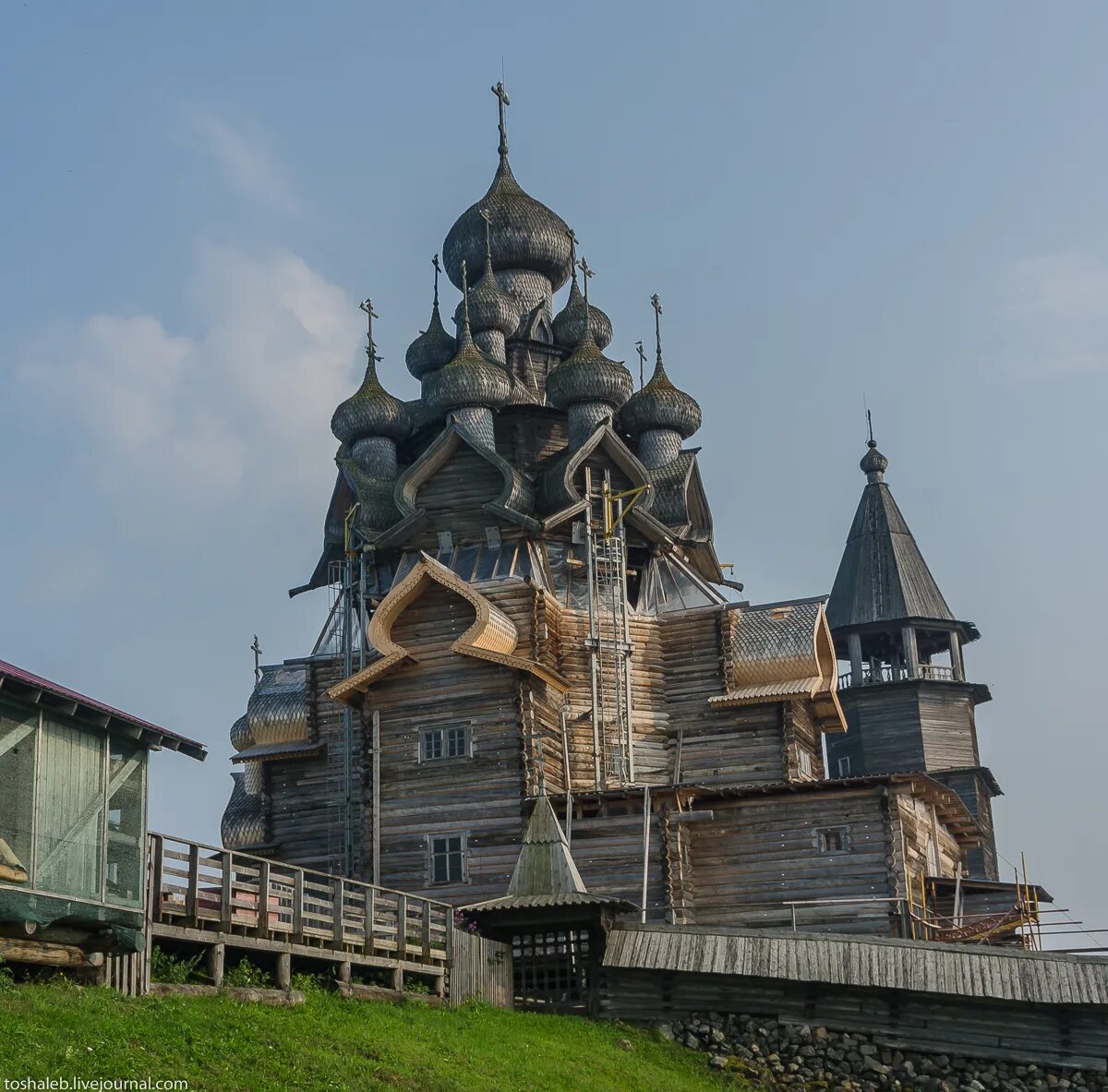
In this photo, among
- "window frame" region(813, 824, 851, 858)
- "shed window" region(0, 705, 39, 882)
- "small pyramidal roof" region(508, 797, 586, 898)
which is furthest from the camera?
"window frame" region(813, 824, 851, 858)

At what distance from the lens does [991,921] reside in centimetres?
3188

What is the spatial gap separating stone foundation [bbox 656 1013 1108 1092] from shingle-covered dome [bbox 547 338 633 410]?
18.7 meters

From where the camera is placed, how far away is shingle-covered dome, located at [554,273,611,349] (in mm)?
44438

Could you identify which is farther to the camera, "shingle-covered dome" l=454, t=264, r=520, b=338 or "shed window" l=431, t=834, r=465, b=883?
"shingle-covered dome" l=454, t=264, r=520, b=338

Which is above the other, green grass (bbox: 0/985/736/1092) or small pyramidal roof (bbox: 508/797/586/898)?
small pyramidal roof (bbox: 508/797/586/898)

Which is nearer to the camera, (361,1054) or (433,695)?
(361,1054)

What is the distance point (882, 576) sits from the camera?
53344 millimetres

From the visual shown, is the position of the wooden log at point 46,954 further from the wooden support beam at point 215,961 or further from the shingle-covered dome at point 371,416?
the shingle-covered dome at point 371,416

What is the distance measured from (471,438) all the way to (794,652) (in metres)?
8.86

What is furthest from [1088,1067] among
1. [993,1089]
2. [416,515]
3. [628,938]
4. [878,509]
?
[878,509]

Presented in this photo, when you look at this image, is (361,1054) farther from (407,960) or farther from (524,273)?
(524,273)

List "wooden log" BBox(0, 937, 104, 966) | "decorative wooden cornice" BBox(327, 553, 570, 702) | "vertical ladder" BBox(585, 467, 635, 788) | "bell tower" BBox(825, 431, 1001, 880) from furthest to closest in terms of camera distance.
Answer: "bell tower" BBox(825, 431, 1001, 880)
"vertical ladder" BBox(585, 467, 635, 788)
"decorative wooden cornice" BBox(327, 553, 570, 702)
"wooden log" BBox(0, 937, 104, 966)

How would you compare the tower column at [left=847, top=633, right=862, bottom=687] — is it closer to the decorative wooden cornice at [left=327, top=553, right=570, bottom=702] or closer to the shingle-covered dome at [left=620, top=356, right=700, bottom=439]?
the shingle-covered dome at [left=620, top=356, right=700, bottom=439]

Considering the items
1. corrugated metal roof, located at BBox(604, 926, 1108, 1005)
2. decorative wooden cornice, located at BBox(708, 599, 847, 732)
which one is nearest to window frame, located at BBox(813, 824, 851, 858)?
decorative wooden cornice, located at BBox(708, 599, 847, 732)
